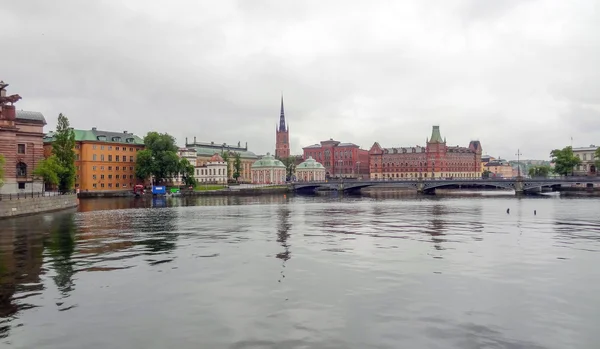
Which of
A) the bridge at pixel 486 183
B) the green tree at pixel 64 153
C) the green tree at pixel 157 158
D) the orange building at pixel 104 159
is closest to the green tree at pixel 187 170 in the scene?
the green tree at pixel 157 158

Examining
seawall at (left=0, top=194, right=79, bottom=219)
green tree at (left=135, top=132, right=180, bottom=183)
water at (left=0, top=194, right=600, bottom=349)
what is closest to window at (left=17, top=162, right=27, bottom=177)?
seawall at (left=0, top=194, right=79, bottom=219)

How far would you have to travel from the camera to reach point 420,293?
22375 mm

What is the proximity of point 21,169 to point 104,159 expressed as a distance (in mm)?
64813

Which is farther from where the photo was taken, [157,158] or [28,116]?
[157,158]

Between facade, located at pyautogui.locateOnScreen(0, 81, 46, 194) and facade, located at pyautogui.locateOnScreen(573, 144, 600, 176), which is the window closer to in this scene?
facade, located at pyautogui.locateOnScreen(0, 81, 46, 194)

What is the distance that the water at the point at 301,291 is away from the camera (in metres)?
16.7

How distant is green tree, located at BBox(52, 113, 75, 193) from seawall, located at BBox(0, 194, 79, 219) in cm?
1414

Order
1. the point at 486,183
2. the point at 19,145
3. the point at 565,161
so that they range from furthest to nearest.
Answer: the point at 565,161
the point at 486,183
the point at 19,145

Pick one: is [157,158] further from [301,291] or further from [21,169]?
[301,291]

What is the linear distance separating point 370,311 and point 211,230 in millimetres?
32783

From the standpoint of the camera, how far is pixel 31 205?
69.4 m

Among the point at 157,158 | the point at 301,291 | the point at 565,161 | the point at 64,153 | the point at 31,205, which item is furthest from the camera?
the point at 565,161

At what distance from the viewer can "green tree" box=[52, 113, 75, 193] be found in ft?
326

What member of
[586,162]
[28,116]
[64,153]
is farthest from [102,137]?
[586,162]
